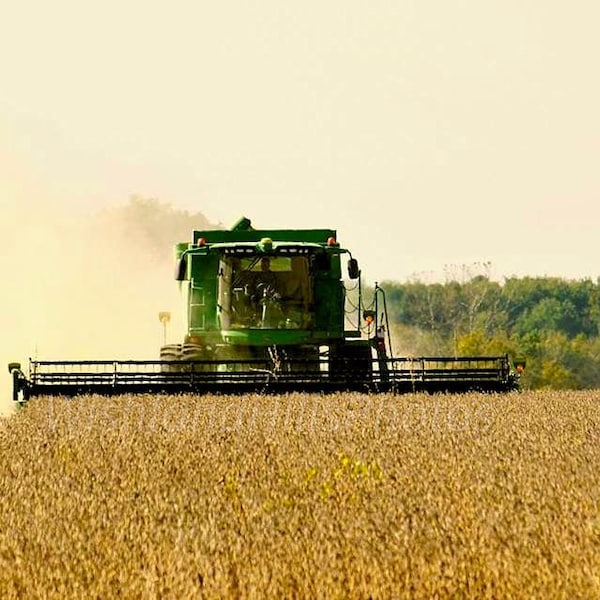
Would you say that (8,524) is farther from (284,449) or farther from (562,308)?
(562,308)

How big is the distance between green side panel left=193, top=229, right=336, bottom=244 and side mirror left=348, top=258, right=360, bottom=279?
1483 mm

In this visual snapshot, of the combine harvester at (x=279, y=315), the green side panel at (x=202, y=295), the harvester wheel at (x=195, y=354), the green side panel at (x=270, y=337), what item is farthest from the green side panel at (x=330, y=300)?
the harvester wheel at (x=195, y=354)

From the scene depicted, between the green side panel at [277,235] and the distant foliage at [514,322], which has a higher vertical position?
the distant foliage at [514,322]

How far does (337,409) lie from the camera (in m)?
14.8

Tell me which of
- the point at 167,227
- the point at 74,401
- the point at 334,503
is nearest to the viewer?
the point at 334,503

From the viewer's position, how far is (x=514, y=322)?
9038cm

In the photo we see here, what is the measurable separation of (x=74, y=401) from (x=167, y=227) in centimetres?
3473

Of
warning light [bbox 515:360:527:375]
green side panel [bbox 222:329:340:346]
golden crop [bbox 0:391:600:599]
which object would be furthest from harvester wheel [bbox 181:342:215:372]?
golden crop [bbox 0:391:600:599]

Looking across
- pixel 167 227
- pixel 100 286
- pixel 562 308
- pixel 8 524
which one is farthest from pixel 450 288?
pixel 8 524

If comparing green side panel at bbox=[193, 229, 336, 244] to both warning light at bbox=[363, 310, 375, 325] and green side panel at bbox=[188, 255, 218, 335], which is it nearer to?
green side panel at bbox=[188, 255, 218, 335]

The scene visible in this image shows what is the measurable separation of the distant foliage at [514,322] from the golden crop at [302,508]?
5423 centimetres

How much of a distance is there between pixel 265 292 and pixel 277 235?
125 cm

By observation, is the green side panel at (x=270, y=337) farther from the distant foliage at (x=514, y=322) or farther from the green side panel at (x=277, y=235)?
the distant foliage at (x=514, y=322)

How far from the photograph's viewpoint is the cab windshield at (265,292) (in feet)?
63.6
